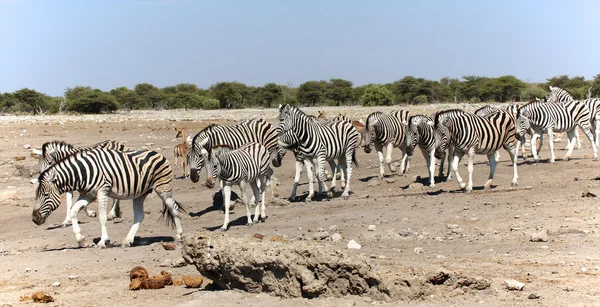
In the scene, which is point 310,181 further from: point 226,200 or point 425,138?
point 226,200

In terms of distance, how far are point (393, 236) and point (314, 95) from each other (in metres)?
61.6

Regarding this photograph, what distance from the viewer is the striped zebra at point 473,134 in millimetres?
15859

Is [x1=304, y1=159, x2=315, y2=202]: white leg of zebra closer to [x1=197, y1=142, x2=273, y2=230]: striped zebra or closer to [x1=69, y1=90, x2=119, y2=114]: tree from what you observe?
[x1=197, y1=142, x2=273, y2=230]: striped zebra

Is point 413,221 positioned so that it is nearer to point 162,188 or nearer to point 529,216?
point 529,216

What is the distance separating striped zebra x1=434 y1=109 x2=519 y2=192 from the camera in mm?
15859

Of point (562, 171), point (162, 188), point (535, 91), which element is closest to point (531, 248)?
point (162, 188)

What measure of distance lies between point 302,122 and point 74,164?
658 centimetres

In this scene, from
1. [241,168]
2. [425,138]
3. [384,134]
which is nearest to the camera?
[241,168]

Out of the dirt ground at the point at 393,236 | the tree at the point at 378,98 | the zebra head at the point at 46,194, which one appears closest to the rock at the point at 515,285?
the dirt ground at the point at 393,236

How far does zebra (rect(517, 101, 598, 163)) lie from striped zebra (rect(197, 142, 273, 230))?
9629 millimetres

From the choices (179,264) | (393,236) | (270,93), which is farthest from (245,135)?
(270,93)

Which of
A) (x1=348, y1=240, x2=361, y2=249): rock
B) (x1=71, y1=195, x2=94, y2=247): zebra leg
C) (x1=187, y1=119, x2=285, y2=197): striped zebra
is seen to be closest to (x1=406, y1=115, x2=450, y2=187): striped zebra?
(x1=187, y1=119, x2=285, y2=197): striped zebra

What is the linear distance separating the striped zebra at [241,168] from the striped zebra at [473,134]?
459 centimetres

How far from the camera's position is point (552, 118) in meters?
20.8
